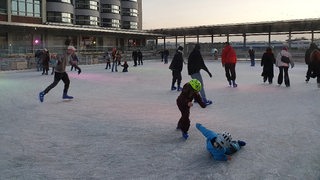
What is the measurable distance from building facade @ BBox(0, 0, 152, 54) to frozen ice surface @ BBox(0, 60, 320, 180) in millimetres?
15237

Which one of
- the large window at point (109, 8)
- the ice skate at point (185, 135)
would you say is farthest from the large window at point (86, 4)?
the ice skate at point (185, 135)

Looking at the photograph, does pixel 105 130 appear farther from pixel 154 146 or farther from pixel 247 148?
pixel 247 148

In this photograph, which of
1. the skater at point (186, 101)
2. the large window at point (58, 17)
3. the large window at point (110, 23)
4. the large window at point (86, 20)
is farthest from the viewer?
the large window at point (110, 23)

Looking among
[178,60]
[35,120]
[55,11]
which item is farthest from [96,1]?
[35,120]

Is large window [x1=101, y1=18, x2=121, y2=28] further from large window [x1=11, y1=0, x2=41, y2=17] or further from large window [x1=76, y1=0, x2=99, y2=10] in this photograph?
large window [x1=11, y1=0, x2=41, y2=17]

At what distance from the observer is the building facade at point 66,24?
38125 millimetres

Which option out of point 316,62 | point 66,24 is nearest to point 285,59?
point 316,62

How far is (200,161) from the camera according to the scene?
4.71 m

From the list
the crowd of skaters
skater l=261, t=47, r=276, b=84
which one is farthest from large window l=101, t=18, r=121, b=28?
skater l=261, t=47, r=276, b=84

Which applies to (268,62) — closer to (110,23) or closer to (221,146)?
(221,146)

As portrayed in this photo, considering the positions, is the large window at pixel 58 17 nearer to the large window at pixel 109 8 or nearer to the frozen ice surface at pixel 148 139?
the large window at pixel 109 8

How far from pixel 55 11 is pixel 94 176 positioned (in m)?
51.9

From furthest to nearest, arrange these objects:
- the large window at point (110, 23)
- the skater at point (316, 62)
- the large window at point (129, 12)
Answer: the large window at point (129, 12) → the large window at point (110, 23) → the skater at point (316, 62)

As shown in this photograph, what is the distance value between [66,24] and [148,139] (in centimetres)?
4776
